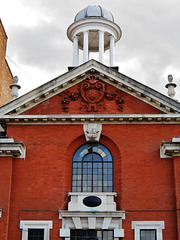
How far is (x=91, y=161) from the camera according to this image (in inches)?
944

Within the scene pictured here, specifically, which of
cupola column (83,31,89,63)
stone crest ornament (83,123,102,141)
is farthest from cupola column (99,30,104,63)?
stone crest ornament (83,123,102,141)

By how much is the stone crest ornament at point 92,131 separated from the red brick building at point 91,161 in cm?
6

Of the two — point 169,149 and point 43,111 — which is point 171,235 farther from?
point 43,111

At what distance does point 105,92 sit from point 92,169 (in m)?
4.41

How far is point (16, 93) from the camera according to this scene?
2578 centimetres

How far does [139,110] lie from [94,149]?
330 centimetres

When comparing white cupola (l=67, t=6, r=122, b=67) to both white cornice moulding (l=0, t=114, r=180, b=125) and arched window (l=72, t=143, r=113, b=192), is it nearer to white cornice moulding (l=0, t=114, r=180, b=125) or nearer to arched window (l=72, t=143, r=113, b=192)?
white cornice moulding (l=0, t=114, r=180, b=125)

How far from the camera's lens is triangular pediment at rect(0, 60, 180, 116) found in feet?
79.0

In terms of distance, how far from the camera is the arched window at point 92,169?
76.7 feet

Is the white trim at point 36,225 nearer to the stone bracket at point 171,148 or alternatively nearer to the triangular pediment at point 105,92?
the triangular pediment at point 105,92

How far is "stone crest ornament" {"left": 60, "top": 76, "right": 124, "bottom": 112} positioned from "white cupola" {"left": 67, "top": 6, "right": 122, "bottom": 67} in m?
4.23

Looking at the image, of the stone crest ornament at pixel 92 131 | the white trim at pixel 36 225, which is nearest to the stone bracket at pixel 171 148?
the stone crest ornament at pixel 92 131

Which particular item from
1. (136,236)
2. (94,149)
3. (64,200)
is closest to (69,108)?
(94,149)

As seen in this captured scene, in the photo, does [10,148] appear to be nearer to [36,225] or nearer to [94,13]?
[36,225]
